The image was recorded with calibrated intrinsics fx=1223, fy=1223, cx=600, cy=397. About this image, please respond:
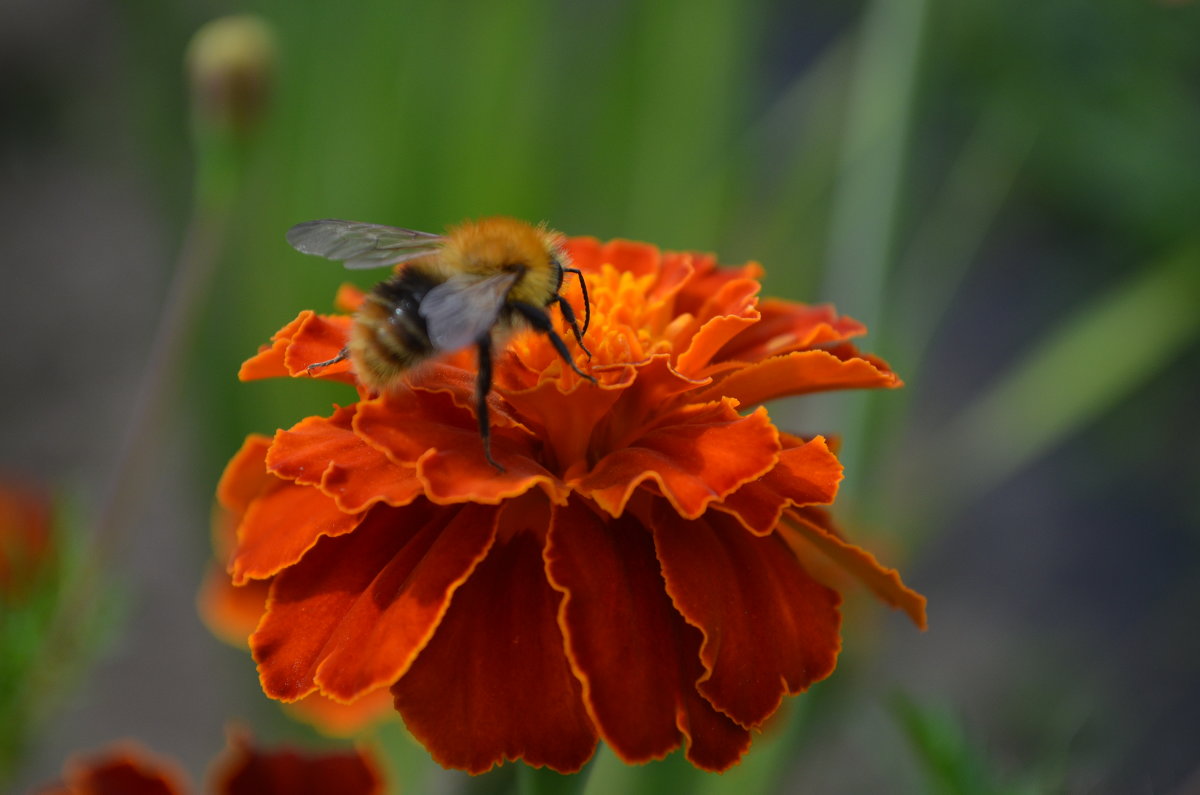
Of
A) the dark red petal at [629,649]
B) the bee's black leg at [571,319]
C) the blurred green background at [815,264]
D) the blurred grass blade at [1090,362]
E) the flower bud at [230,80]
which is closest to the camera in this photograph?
the dark red petal at [629,649]

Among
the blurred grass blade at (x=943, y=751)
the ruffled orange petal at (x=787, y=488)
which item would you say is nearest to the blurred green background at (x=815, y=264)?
the blurred grass blade at (x=943, y=751)

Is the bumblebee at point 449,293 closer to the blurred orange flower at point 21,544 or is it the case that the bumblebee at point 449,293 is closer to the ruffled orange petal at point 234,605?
the ruffled orange petal at point 234,605

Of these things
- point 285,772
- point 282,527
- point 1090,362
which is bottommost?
point 1090,362

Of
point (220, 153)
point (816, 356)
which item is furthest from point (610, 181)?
point (816, 356)

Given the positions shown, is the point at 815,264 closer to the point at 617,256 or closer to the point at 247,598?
the point at 617,256

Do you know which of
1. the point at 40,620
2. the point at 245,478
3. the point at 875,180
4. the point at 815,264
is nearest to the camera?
the point at 245,478

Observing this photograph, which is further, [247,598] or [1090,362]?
[1090,362]

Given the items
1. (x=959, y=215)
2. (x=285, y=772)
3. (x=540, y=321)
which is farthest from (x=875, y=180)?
(x=959, y=215)
